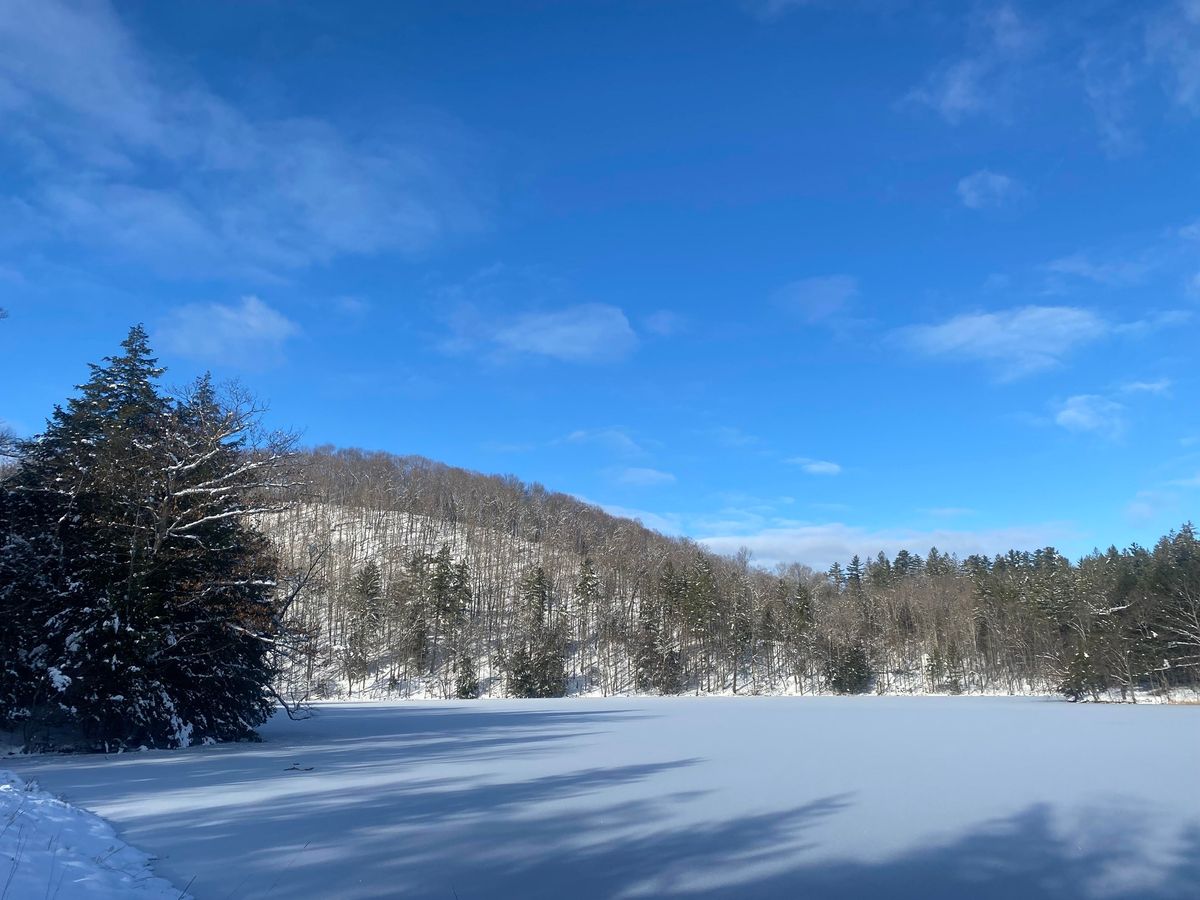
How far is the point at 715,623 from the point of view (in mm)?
78875

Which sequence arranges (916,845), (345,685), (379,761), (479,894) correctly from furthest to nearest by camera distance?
(345,685) < (379,761) < (916,845) < (479,894)

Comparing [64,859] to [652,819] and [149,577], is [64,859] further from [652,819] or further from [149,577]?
[149,577]

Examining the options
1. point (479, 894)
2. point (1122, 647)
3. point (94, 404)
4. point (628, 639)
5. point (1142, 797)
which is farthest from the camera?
point (628, 639)

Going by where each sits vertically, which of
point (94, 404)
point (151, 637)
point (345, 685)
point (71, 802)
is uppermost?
point (94, 404)

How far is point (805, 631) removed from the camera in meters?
79.5

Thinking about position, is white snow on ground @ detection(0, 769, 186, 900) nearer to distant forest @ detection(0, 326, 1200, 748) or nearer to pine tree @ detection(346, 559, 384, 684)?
Result: distant forest @ detection(0, 326, 1200, 748)

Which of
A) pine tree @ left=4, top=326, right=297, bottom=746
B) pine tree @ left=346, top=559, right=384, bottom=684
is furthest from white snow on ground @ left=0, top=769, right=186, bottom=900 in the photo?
pine tree @ left=346, top=559, right=384, bottom=684

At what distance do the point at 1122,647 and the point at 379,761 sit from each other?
5479 cm

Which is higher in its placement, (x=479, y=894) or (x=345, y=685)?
(x=479, y=894)

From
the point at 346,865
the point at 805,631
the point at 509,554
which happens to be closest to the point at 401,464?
the point at 509,554

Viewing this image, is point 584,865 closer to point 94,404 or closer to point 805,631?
point 94,404

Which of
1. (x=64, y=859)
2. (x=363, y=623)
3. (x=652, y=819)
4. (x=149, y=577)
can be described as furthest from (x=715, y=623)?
(x=64, y=859)

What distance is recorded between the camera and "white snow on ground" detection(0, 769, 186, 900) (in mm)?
5410

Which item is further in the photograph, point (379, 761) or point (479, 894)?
point (379, 761)
